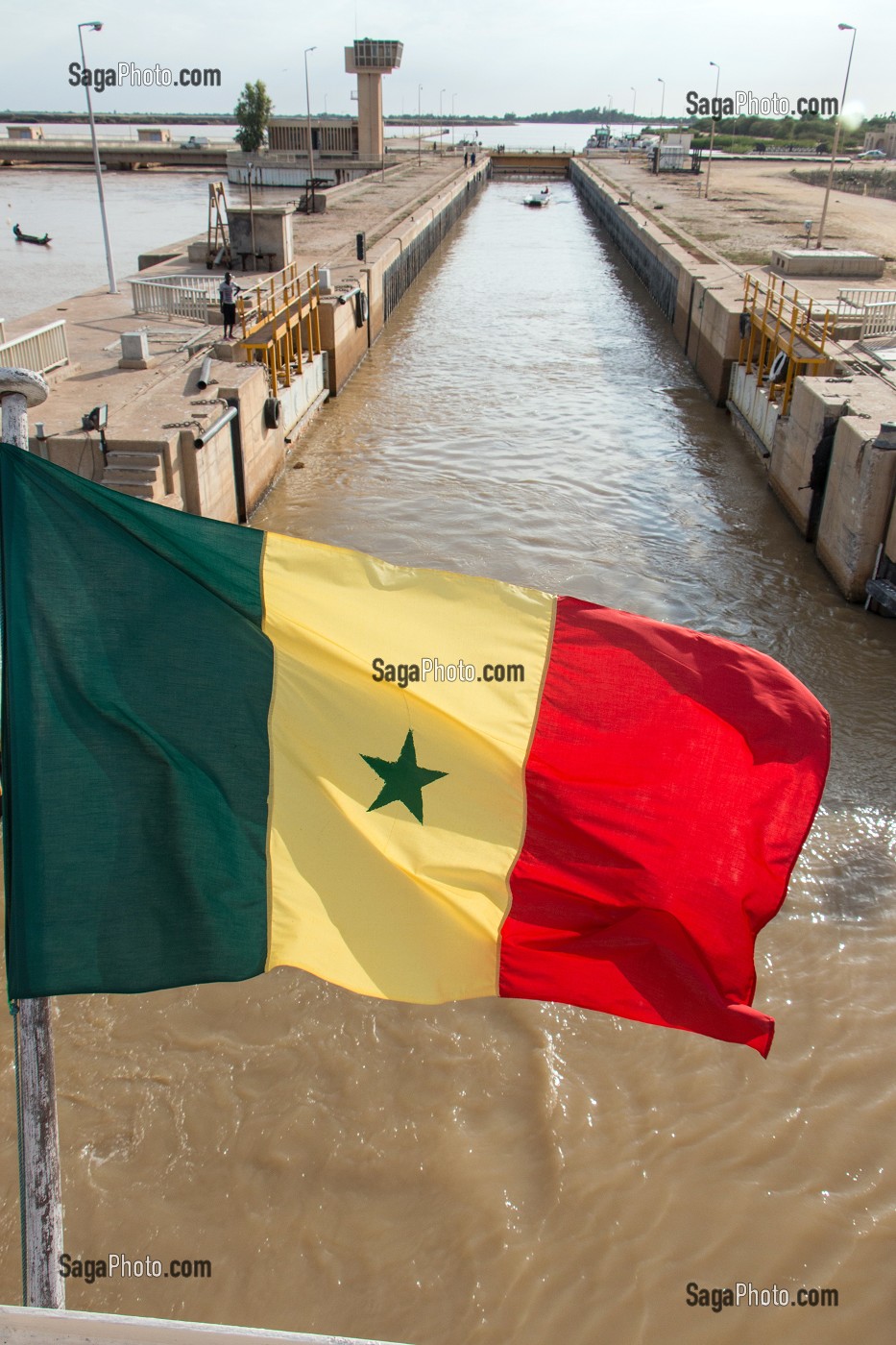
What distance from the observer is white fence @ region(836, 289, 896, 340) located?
18.5 metres

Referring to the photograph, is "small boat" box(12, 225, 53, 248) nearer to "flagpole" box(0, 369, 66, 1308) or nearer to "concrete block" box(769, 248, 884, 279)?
"concrete block" box(769, 248, 884, 279)

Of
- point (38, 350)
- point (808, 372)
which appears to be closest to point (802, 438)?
point (808, 372)

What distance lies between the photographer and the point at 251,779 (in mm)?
3723

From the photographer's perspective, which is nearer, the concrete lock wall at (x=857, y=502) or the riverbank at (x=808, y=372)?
the concrete lock wall at (x=857, y=502)

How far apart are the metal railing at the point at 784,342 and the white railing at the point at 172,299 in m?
10.5

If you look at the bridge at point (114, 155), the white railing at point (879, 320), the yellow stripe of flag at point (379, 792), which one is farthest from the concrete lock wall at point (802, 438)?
the bridge at point (114, 155)

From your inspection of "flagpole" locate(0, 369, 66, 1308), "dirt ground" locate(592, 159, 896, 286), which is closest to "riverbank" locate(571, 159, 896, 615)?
"dirt ground" locate(592, 159, 896, 286)

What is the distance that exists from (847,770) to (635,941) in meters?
7.24

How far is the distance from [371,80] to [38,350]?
227 ft

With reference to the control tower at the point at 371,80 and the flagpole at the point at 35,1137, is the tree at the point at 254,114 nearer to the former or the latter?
the control tower at the point at 371,80

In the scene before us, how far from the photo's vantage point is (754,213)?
1681 inches

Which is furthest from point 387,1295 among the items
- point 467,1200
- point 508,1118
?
point 508,1118

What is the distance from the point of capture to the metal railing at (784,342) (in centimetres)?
1755

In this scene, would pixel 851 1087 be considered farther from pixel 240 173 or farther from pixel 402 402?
pixel 240 173
